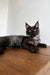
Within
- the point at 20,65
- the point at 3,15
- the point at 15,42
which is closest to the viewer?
the point at 20,65

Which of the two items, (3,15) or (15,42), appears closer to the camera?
(15,42)

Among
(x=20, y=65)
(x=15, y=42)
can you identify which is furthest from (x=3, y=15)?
(x=20, y=65)

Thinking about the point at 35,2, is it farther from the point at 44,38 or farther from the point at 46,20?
the point at 44,38

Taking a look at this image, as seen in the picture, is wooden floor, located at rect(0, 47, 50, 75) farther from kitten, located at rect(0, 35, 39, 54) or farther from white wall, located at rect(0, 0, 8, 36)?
white wall, located at rect(0, 0, 8, 36)

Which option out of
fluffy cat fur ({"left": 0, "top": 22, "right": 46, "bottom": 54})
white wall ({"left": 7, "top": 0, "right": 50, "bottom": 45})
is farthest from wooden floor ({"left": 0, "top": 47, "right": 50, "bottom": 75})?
white wall ({"left": 7, "top": 0, "right": 50, "bottom": 45})

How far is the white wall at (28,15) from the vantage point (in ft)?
3.69

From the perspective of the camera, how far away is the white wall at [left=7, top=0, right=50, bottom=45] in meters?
1.13

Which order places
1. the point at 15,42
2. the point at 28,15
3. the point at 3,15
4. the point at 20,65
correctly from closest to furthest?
the point at 20,65, the point at 15,42, the point at 28,15, the point at 3,15

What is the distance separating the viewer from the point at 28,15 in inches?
51.4

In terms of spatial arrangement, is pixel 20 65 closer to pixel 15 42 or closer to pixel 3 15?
pixel 15 42

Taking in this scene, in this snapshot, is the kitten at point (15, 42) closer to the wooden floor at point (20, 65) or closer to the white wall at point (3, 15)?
the wooden floor at point (20, 65)

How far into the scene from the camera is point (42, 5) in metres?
1.14

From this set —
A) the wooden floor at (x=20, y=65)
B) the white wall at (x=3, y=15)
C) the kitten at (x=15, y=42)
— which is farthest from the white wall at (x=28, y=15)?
the wooden floor at (x=20, y=65)

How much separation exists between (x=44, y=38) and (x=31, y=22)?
13.7 inches
